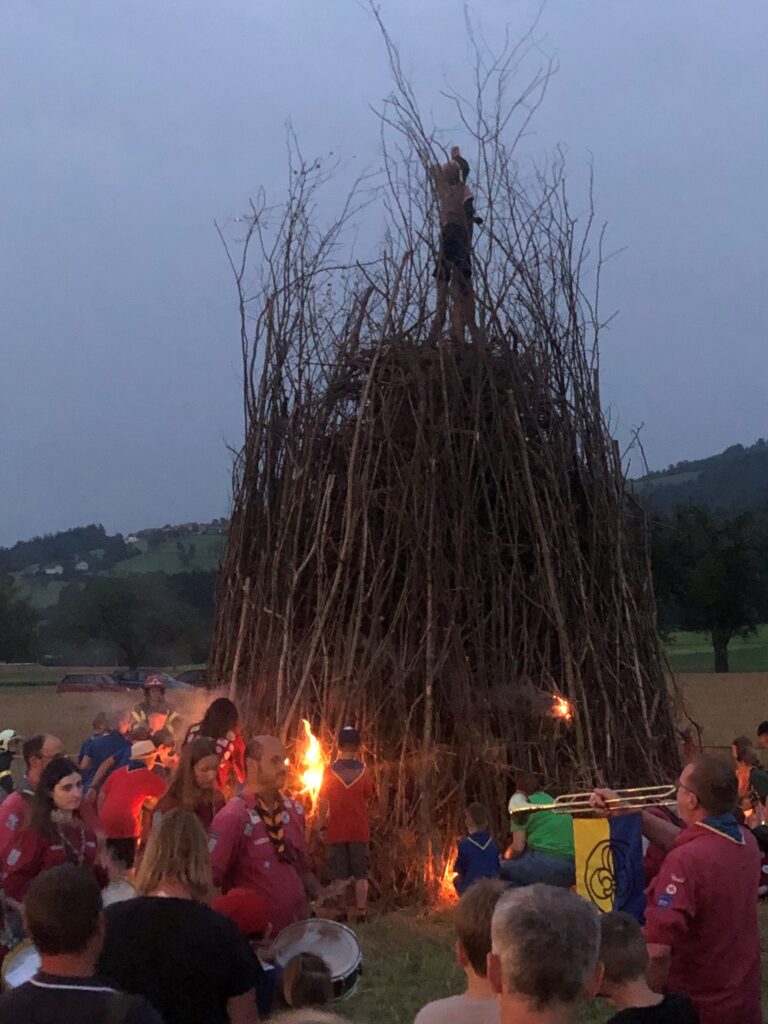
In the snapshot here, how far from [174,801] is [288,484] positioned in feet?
14.5

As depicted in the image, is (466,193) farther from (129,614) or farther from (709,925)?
(129,614)

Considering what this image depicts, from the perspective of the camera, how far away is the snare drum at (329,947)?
4719mm

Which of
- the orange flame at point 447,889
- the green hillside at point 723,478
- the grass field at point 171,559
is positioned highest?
the green hillside at point 723,478

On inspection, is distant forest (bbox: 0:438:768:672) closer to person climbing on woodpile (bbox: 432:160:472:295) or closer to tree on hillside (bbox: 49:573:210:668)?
tree on hillside (bbox: 49:573:210:668)

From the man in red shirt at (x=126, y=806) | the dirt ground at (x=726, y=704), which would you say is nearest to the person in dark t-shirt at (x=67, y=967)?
the man in red shirt at (x=126, y=806)

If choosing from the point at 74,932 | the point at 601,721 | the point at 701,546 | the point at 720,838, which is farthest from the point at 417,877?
the point at 701,546

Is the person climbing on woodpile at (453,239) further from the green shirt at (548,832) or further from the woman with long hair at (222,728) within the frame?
the green shirt at (548,832)

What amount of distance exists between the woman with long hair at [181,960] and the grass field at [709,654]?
32.2 m

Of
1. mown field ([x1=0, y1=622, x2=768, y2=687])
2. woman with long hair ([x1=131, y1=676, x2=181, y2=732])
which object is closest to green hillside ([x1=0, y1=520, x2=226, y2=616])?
mown field ([x1=0, y1=622, x2=768, y2=687])

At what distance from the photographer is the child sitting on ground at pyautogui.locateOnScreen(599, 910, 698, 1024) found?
305cm

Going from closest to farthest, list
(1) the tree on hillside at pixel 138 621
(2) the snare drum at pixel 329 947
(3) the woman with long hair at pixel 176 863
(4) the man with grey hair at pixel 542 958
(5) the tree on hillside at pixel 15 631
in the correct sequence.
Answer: (4) the man with grey hair at pixel 542 958 → (3) the woman with long hair at pixel 176 863 → (2) the snare drum at pixel 329 947 → (1) the tree on hillside at pixel 138 621 → (5) the tree on hillside at pixel 15 631

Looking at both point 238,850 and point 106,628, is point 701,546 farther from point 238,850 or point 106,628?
point 238,850

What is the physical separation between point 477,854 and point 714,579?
25.1 m

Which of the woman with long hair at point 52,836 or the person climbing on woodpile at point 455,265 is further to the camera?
the person climbing on woodpile at point 455,265
